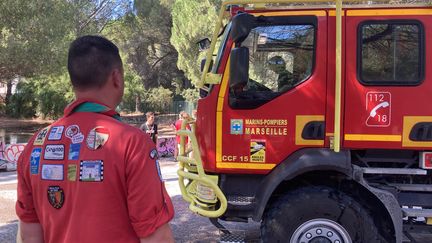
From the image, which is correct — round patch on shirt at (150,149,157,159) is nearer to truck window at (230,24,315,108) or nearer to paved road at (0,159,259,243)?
truck window at (230,24,315,108)

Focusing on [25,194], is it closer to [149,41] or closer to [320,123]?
[320,123]

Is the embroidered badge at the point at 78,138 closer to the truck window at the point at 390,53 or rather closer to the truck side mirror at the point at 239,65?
the truck side mirror at the point at 239,65

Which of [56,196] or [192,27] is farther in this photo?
[192,27]

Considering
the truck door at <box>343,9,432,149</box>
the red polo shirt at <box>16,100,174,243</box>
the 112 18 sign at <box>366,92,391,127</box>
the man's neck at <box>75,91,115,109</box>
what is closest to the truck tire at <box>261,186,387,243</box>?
the truck door at <box>343,9,432,149</box>

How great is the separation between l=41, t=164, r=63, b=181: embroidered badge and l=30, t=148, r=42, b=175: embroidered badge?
58mm

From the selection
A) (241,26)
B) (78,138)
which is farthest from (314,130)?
(78,138)

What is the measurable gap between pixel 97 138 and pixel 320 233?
320cm

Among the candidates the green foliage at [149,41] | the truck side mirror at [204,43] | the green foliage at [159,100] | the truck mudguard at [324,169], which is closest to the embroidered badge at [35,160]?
the truck mudguard at [324,169]

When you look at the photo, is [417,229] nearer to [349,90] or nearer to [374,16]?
[349,90]

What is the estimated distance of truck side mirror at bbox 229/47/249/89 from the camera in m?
4.30

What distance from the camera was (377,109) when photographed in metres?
4.50

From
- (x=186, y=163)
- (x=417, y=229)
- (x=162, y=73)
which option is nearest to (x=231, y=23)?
(x=186, y=163)

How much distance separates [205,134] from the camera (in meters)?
4.75

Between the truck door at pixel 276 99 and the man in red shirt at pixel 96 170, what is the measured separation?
2.80 meters
